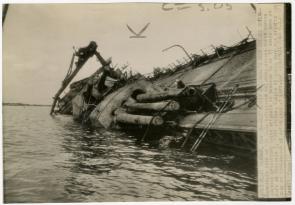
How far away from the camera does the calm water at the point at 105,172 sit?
450 centimetres

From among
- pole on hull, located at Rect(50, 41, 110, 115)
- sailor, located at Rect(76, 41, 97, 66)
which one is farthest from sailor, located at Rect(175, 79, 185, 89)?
sailor, located at Rect(76, 41, 97, 66)

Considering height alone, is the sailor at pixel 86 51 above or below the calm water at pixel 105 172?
above

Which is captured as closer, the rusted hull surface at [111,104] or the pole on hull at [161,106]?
the pole on hull at [161,106]

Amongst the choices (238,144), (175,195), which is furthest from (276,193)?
(175,195)

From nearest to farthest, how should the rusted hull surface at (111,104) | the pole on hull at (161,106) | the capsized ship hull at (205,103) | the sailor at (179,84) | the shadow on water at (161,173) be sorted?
1. the shadow on water at (161,173)
2. the capsized ship hull at (205,103)
3. the pole on hull at (161,106)
4. the sailor at (179,84)
5. the rusted hull surface at (111,104)

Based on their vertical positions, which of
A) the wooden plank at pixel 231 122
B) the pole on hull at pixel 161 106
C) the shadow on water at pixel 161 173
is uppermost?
the pole on hull at pixel 161 106

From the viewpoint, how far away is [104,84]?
5844 millimetres

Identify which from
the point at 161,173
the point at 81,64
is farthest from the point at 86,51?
the point at 161,173

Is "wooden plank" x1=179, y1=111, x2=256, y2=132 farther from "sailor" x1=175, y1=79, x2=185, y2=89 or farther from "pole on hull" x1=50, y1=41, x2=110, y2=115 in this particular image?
"pole on hull" x1=50, y1=41, x2=110, y2=115

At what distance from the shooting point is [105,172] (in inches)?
182

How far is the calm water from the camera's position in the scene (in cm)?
450
